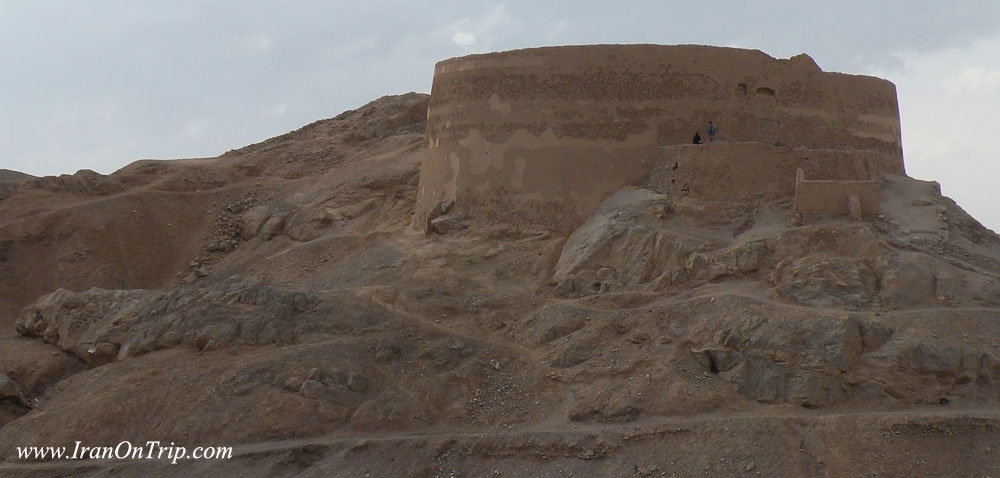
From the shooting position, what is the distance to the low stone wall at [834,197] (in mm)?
18391

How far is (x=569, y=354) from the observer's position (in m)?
17.4

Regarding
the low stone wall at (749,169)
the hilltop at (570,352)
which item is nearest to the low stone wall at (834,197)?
the hilltop at (570,352)

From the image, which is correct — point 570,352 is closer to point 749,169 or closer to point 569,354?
point 569,354

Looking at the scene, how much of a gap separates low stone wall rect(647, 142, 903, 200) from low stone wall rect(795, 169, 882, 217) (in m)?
0.68

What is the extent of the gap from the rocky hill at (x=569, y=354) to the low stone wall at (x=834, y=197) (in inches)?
10.4

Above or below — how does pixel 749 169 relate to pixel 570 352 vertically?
above

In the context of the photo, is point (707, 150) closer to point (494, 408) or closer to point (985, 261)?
point (985, 261)

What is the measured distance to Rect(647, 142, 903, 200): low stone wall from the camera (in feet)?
63.5

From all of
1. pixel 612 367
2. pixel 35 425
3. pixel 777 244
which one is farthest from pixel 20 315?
pixel 777 244

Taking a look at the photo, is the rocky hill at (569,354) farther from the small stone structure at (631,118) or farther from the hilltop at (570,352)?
the small stone structure at (631,118)

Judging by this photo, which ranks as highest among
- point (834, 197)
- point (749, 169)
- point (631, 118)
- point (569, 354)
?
point (631, 118)

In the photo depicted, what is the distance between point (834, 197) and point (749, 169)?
1394 mm

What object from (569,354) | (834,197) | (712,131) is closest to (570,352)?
(569,354)

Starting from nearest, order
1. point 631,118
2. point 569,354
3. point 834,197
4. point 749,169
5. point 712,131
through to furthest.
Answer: point 569,354
point 834,197
point 749,169
point 712,131
point 631,118
